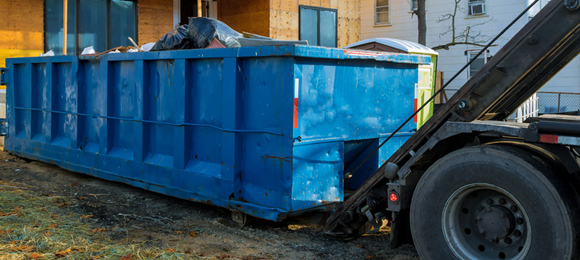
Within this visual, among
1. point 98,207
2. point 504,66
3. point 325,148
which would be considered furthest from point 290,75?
point 98,207

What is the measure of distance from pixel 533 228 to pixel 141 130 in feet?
15.8

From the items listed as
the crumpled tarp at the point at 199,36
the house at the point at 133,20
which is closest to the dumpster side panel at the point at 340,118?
the crumpled tarp at the point at 199,36

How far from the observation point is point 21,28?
12.9 m

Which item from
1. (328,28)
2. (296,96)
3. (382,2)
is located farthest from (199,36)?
(382,2)

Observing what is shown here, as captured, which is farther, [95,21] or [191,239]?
[95,21]

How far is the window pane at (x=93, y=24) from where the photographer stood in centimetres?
1420

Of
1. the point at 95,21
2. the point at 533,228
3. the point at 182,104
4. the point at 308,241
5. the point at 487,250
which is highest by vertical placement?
the point at 95,21

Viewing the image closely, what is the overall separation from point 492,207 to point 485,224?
0.13 m

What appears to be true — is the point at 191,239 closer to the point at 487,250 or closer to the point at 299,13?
the point at 487,250

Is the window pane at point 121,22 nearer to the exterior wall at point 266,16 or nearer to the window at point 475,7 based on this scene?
the exterior wall at point 266,16

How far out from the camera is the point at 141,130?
6586 mm

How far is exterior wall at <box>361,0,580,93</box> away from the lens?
61.2ft

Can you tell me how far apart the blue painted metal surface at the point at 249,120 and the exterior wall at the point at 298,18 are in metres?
8.94

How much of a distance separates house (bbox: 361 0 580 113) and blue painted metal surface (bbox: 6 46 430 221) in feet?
44.2
